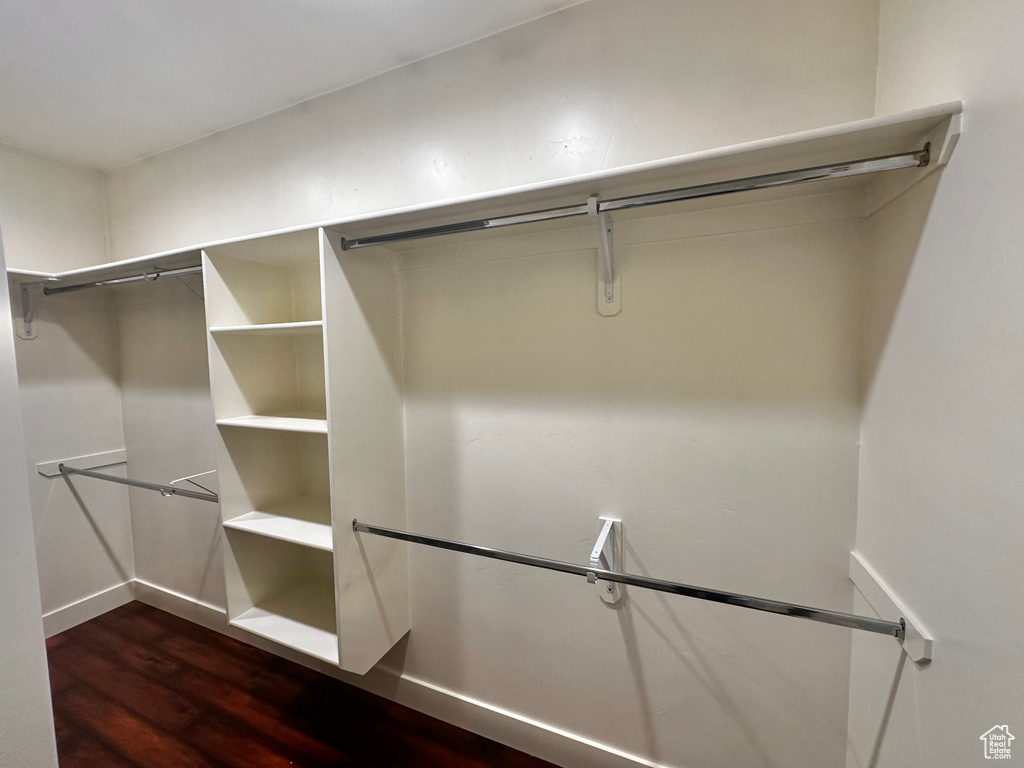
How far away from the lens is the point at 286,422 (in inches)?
64.0

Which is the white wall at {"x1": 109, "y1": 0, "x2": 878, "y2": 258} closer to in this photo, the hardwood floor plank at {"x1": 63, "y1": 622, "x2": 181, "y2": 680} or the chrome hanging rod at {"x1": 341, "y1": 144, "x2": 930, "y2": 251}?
the chrome hanging rod at {"x1": 341, "y1": 144, "x2": 930, "y2": 251}

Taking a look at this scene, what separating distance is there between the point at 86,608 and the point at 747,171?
390 cm

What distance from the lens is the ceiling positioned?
132 cm

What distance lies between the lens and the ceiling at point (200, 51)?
1320 millimetres

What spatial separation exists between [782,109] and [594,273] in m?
0.66

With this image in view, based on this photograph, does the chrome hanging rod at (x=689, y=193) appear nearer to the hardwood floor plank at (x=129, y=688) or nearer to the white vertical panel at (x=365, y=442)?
the white vertical panel at (x=365, y=442)

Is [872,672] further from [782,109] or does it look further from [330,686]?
[330,686]

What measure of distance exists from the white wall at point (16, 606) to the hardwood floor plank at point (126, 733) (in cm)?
148

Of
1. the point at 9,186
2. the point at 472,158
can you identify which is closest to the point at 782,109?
the point at 472,158

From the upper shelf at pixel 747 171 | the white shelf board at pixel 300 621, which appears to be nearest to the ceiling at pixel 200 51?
the upper shelf at pixel 747 171

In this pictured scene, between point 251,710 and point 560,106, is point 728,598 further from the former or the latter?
point 251,710

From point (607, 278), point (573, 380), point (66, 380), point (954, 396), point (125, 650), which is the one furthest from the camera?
point (66, 380)

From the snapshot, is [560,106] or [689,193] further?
[560,106]

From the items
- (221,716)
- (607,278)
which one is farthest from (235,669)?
(607,278)
